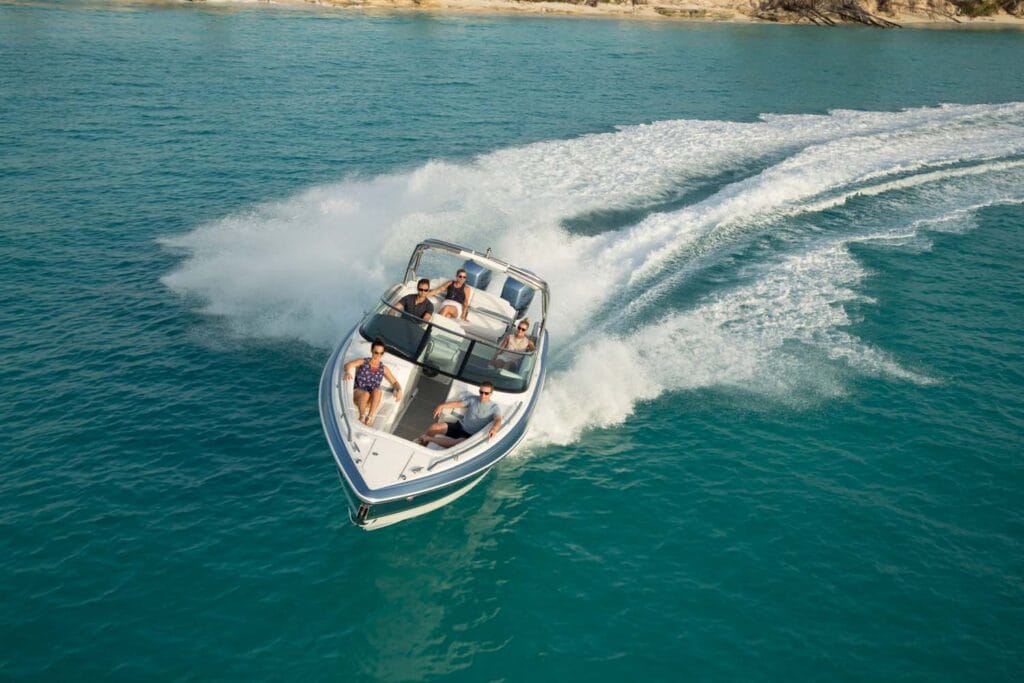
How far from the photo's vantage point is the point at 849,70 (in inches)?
2058

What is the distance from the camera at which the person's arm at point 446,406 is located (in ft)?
46.4

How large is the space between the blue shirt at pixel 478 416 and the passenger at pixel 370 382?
1.32 meters

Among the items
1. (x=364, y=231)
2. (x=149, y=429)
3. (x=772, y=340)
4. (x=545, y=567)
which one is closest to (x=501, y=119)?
(x=364, y=231)

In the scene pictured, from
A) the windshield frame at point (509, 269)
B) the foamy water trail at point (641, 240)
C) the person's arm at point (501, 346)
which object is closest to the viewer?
the person's arm at point (501, 346)

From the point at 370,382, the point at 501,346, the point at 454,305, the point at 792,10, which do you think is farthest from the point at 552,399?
the point at 792,10

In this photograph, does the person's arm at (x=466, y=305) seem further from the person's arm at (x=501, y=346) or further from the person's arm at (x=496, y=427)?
the person's arm at (x=496, y=427)

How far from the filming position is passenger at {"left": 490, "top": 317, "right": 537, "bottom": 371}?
15.1 m

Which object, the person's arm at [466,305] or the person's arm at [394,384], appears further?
the person's arm at [466,305]

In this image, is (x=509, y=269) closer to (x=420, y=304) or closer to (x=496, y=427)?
(x=420, y=304)

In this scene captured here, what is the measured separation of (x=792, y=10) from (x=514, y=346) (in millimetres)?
77012

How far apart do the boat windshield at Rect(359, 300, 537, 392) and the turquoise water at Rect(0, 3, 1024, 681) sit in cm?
158

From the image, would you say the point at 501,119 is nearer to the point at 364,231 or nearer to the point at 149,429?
the point at 364,231

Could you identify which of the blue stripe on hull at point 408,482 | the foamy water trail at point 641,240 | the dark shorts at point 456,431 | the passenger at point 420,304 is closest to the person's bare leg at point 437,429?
the dark shorts at point 456,431

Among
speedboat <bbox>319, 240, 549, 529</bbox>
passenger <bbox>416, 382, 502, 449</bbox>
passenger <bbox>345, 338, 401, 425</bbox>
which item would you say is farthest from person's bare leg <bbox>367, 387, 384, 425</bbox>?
passenger <bbox>416, 382, 502, 449</bbox>
